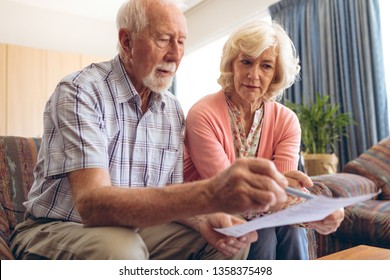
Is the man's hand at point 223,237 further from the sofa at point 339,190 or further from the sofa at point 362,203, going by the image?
the sofa at point 362,203

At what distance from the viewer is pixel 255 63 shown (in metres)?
1.45

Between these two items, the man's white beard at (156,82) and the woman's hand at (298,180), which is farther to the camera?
the man's white beard at (156,82)

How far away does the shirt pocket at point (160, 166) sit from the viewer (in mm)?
1192

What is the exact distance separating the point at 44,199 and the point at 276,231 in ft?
2.32

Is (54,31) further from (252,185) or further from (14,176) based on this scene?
(252,185)

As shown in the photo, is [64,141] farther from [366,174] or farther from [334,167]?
[334,167]

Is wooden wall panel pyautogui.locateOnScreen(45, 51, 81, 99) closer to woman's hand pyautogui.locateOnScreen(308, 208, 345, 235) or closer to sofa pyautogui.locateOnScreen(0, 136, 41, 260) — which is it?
sofa pyautogui.locateOnScreen(0, 136, 41, 260)

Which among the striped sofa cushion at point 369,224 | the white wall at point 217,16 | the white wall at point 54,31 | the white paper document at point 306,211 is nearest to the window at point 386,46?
the white wall at point 217,16

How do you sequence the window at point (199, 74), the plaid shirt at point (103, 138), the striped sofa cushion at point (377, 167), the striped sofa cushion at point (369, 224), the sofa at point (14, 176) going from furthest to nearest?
the window at point (199, 74) < the striped sofa cushion at point (377, 167) < the striped sofa cushion at point (369, 224) < the sofa at point (14, 176) < the plaid shirt at point (103, 138)

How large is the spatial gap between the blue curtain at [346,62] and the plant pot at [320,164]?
0.41 m

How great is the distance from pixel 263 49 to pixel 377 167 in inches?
51.5

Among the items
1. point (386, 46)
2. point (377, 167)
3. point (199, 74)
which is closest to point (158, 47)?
point (377, 167)

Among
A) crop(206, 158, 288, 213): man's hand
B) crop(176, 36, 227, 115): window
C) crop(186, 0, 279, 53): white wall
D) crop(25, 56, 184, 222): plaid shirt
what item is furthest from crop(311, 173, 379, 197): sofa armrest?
crop(176, 36, 227, 115): window
